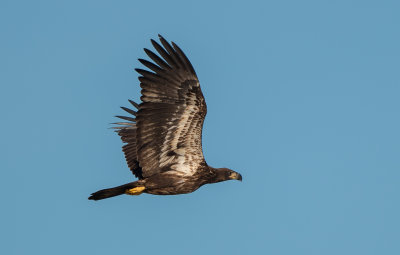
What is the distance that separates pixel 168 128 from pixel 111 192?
1802 mm

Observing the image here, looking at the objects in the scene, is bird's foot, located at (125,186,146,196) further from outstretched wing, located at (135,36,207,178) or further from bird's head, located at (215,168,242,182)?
bird's head, located at (215,168,242,182)

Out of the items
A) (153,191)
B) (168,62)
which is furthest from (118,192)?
(168,62)

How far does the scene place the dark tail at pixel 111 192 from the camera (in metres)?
14.9

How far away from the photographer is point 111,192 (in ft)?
49.1

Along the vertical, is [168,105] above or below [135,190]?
above

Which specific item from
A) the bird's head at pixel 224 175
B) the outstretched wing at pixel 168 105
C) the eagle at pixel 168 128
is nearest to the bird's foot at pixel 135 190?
the eagle at pixel 168 128

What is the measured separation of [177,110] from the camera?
1465 centimetres

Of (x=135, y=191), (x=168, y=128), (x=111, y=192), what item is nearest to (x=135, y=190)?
(x=135, y=191)

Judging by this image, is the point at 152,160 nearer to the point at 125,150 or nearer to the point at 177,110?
the point at 177,110

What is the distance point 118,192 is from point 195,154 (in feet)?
5.93

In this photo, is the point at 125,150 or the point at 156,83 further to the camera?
the point at 125,150

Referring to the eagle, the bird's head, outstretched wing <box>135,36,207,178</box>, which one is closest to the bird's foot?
the eagle

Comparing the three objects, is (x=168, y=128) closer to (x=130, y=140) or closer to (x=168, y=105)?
(x=168, y=105)

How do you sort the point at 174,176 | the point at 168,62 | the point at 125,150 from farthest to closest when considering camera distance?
the point at 125,150, the point at 174,176, the point at 168,62
